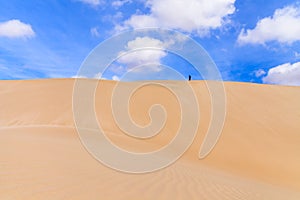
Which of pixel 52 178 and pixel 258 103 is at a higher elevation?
pixel 258 103

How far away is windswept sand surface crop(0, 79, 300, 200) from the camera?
3.85 meters

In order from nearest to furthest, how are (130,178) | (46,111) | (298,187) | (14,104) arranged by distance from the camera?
(130,178) → (298,187) → (46,111) → (14,104)

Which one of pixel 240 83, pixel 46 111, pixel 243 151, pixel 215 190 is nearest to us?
pixel 215 190

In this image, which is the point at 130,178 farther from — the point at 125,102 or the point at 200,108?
the point at 200,108

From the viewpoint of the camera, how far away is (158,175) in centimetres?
530

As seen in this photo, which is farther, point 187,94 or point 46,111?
point 187,94

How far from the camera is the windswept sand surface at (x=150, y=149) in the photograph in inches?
152

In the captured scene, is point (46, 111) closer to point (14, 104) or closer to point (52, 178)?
point (14, 104)

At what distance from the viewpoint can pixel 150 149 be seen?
891 centimetres

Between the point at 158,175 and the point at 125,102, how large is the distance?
9829mm

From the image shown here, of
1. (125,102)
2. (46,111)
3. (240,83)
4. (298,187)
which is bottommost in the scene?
(298,187)

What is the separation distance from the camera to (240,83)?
21.7 m

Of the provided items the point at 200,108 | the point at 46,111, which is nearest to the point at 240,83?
the point at 200,108

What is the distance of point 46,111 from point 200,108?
29.5 ft
